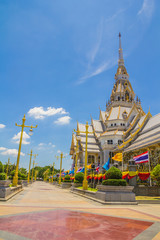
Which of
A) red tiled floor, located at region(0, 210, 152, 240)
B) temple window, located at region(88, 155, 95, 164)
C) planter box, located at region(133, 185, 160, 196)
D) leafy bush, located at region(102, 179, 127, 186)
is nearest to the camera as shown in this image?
red tiled floor, located at region(0, 210, 152, 240)

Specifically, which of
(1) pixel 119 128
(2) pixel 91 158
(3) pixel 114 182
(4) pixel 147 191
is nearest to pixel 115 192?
(3) pixel 114 182

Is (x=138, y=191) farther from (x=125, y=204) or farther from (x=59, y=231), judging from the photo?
(x=59, y=231)

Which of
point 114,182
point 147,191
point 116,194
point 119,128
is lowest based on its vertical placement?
point 147,191

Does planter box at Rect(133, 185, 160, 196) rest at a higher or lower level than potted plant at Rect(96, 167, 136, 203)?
lower

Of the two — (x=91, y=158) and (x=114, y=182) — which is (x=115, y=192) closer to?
(x=114, y=182)

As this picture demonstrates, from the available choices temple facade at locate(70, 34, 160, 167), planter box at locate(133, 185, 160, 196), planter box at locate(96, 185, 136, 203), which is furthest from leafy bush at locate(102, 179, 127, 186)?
temple facade at locate(70, 34, 160, 167)

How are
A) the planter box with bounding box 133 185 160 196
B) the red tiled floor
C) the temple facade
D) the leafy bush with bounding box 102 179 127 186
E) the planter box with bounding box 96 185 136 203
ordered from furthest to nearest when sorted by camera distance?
the temple facade, the planter box with bounding box 133 185 160 196, the leafy bush with bounding box 102 179 127 186, the planter box with bounding box 96 185 136 203, the red tiled floor

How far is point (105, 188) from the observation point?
13.0 meters

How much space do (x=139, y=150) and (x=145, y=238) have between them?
30.1m

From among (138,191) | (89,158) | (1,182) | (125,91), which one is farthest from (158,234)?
(125,91)

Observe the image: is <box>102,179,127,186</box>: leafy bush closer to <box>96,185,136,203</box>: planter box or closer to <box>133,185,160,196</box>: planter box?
<box>96,185,136,203</box>: planter box

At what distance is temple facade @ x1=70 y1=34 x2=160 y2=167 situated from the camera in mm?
42344

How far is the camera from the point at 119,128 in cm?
5512

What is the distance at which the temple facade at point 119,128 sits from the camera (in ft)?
139
